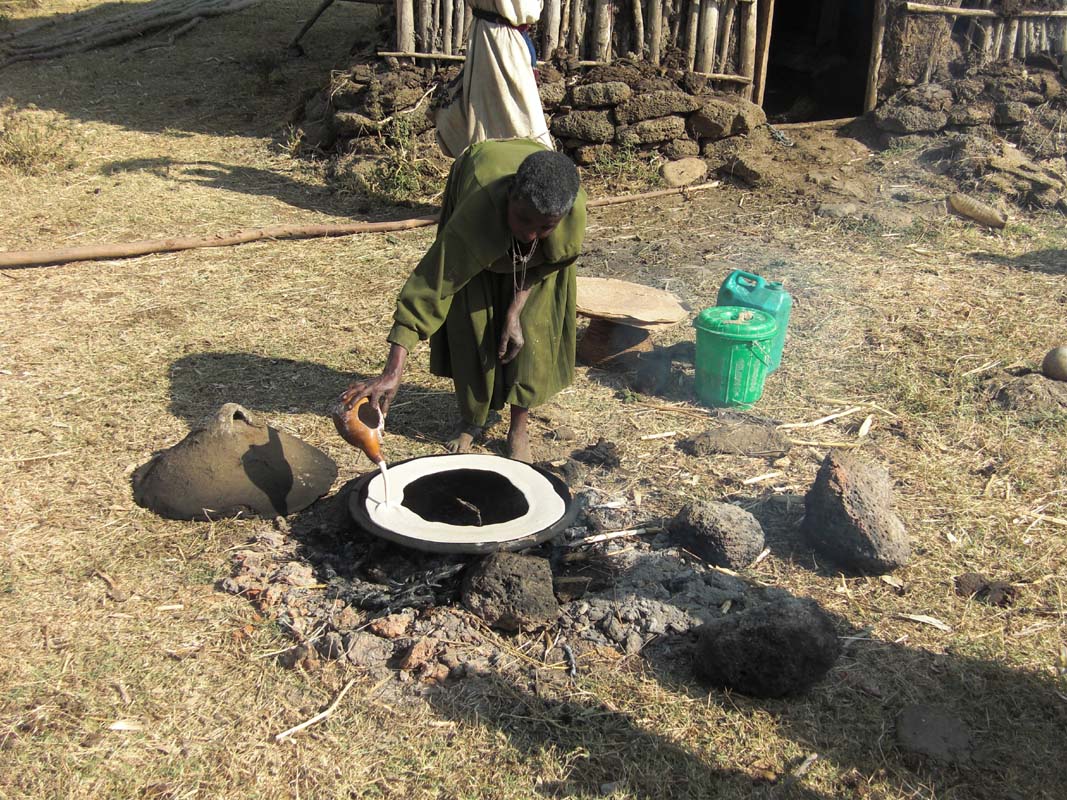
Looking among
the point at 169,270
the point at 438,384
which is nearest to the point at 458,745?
the point at 438,384

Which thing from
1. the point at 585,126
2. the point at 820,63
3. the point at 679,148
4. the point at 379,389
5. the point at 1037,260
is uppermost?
the point at 820,63

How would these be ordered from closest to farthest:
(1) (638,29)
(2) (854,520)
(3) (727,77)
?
1. (2) (854,520)
2. (1) (638,29)
3. (3) (727,77)

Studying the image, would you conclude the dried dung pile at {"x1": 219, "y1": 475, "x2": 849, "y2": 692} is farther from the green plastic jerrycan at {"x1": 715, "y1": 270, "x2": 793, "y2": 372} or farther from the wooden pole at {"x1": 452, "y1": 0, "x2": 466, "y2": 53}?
the wooden pole at {"x1": 452, "y1": 0, "x2": 466, "y2": 53}

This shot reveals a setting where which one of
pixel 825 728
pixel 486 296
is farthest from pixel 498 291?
pixel 825 728

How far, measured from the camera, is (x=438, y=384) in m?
4.88

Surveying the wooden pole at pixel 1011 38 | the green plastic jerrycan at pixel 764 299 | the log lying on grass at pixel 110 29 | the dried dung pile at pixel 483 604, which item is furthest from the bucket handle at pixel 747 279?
the log lying on grass at pixel 110 29

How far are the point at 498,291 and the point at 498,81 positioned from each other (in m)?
2.84

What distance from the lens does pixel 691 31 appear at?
8.16 meters

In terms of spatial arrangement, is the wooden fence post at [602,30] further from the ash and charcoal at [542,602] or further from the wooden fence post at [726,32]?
the ash and charcoal at [542,602]

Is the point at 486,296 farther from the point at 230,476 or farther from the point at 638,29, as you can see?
the point at 638,29

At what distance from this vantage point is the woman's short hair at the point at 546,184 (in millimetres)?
3076

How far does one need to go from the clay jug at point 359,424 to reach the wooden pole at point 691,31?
6.19m

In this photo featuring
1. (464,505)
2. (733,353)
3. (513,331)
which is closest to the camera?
(464,505)

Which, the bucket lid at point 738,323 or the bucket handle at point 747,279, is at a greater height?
the bucket handle at point 747,279
